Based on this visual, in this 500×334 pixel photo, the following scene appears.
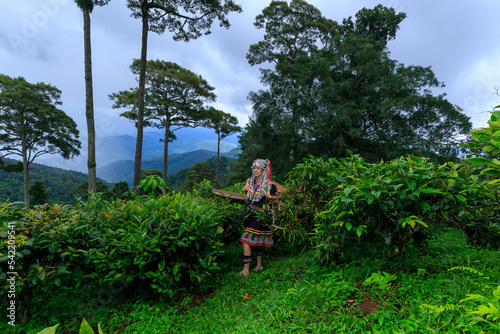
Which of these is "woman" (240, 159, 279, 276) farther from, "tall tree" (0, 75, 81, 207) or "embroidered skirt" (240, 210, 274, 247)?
"tall tree" (0, 75, 81, 207)

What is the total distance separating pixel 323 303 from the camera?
2170mm

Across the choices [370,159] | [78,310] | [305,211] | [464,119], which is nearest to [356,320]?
[305,211]

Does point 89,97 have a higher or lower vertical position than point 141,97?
lower

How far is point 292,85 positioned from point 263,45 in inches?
277

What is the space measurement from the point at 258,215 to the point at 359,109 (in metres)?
8.37

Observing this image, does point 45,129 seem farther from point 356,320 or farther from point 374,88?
point 356,320

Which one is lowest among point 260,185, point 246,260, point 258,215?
point 246,260

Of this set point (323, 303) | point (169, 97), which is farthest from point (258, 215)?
point (169, 97)

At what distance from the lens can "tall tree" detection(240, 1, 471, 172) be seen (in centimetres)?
995

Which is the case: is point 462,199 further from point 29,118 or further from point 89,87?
point 29,118

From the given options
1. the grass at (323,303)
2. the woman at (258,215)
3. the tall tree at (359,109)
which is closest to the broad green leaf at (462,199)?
the grass at (323,303)

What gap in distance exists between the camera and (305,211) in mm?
3691

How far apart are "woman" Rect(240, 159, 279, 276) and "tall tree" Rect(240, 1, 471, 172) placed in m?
6.66

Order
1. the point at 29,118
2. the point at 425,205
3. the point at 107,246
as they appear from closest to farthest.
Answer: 1. the point at 425,205
2. the point at 107,246
3. the point at 29,118
